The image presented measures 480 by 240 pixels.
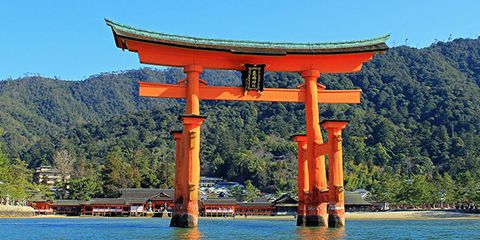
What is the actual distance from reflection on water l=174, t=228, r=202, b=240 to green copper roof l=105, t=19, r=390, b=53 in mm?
6735

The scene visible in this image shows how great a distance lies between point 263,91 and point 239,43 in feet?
7.13

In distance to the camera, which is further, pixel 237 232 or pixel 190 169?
pixel 237 232

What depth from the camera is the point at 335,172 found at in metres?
21.0

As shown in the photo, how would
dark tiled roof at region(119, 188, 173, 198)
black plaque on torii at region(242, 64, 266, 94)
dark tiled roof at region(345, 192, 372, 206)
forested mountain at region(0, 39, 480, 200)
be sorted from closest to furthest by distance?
1. black plaque on torii at region(242, 64, 266, 94)
2. dark tiled roof at region(345, 192, 372, 206)
3. dark tiled roof at region(119, 188, 173, 198)
4. forested mountain at region(0, 39, 480, 200)

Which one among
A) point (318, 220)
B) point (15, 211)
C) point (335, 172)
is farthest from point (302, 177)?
point (15, 211)

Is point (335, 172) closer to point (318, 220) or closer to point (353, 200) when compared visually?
point (318, 220)

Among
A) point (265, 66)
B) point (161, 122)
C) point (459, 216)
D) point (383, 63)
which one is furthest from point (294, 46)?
point (383, 63)

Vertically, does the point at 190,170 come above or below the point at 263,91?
below

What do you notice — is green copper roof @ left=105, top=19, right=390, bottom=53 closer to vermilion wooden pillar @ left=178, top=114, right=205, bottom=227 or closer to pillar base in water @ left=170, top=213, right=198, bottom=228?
vermilion wooden pillar @ left=178, top=114, right=205, bottom=227

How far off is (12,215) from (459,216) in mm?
39587

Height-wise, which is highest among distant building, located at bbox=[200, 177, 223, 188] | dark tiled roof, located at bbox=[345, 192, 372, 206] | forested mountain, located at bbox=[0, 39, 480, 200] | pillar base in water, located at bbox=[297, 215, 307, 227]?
forested mountain, located at bbox=[0, 39, 480, 200]

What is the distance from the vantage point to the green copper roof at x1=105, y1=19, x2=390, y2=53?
2131 cm

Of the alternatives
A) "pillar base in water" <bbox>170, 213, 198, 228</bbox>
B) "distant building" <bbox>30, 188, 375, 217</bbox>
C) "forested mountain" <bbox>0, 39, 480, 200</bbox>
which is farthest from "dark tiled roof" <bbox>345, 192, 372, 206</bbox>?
"pillar base in water" <bbox>170, 213, 198, 228</bbox>

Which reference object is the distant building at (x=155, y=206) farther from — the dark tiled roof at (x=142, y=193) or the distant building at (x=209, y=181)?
the distant building at (x=209, y=181)
